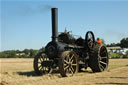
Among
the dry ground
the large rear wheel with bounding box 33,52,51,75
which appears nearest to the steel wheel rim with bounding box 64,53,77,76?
the dry ground

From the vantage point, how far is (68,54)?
410 inches

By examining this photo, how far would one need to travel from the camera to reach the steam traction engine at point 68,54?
10.6 metres

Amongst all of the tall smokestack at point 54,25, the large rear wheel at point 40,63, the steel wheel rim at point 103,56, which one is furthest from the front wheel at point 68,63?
the steel wheel rim at point 103,56

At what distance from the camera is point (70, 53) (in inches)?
418

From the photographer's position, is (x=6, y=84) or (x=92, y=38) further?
(x=92, y=38)

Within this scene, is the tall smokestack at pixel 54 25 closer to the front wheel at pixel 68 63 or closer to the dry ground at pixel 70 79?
the front wheel at pixel 68 63

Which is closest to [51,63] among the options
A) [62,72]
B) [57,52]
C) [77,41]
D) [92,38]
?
[57,52]

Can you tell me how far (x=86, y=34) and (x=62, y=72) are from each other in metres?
3.82

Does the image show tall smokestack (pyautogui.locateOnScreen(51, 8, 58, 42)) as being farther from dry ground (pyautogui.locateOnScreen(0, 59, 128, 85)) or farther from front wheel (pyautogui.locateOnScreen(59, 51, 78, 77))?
dry ground (pyautogui.locateOnScreen(0, 59, 128, 85))

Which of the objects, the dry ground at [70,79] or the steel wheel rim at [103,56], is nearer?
the dry ground at [70,79]

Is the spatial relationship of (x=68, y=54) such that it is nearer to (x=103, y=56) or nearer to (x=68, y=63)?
(x=68, y=63)

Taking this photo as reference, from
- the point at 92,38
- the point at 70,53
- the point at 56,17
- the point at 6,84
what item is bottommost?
the point at 6,84

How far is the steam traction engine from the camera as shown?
1057cm

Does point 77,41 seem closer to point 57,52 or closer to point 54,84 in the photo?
point 57,52
